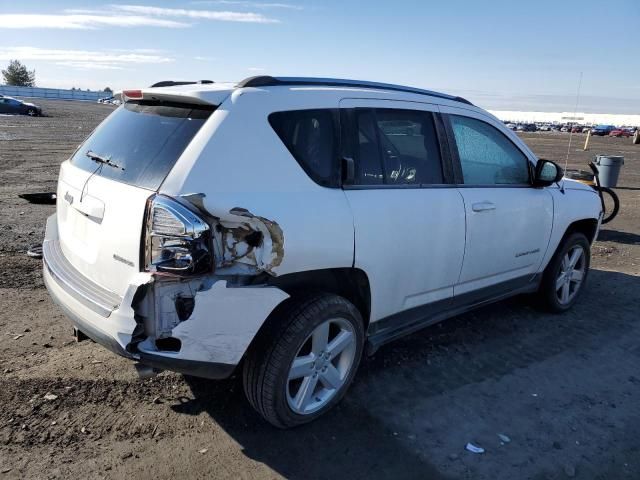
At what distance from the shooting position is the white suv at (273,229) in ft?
8.52

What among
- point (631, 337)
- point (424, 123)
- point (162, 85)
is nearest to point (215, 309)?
Result: point (162, 85)

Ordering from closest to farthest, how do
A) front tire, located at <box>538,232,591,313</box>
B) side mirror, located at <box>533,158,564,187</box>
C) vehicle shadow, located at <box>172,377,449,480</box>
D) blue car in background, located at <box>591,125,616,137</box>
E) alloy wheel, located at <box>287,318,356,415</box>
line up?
vehicle shadow, located at <box>172,377,449,480</box>, alloy wheel, located at <box>287,318,356,415</box>, side mirror, located at <box>533,158,564,187</box>, front tire, located at <box>538,232,591,313</box>, blue car in background, located at <box>591,125,616,137</box>

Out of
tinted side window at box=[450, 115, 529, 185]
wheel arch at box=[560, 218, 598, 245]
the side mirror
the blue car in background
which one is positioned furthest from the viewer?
the blue car in background

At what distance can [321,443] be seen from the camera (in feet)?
10.1

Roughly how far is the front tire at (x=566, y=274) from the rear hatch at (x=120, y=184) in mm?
3755

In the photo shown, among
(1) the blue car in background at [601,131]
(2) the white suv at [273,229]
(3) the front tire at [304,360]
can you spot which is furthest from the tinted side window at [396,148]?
(1) the blue car in background at [601,131]

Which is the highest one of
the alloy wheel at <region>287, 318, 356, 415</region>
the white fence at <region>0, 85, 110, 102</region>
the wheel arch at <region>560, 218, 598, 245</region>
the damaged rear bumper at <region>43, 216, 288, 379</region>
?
the white fence at <region>0, 85, 110, 102</region>

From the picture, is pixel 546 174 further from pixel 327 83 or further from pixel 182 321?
pixel 182 321

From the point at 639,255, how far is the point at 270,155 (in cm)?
696

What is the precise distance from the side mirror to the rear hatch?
9.92 feet

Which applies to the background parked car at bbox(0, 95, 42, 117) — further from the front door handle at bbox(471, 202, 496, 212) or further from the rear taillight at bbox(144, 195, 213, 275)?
the rear taillight at bbox(144, 195, 213, 275)

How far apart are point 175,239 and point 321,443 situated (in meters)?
1.48

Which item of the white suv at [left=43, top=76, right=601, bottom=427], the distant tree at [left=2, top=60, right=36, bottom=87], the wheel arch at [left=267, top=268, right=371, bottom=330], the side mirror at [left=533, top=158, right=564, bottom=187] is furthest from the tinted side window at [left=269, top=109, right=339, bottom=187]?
the distant tree at [left=2, top=60, right=36, bottom=87]

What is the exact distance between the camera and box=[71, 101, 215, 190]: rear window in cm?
275
